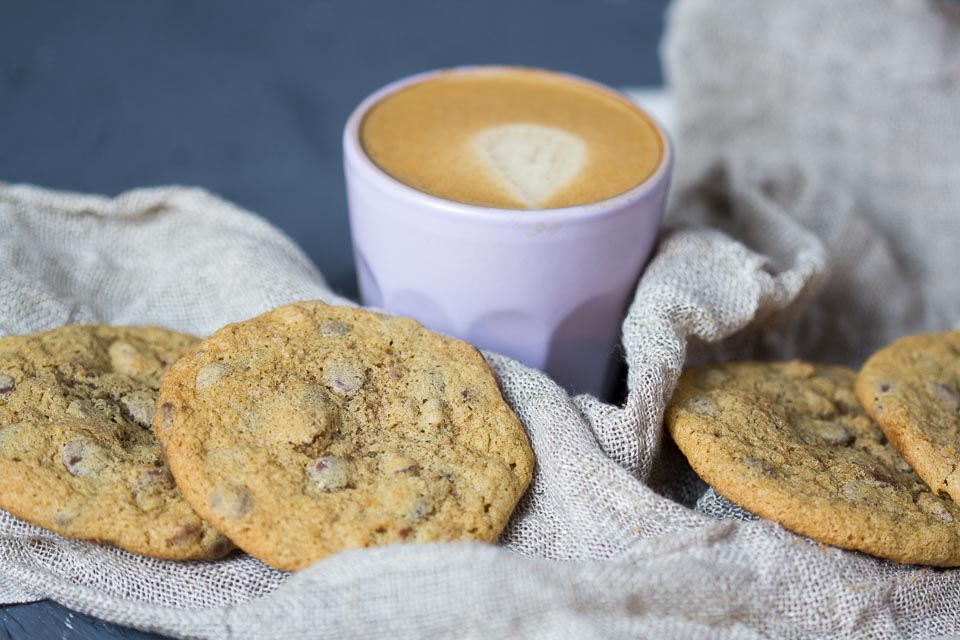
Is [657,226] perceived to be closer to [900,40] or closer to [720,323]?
[720,323]

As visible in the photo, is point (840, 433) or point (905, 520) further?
point (840, 433)

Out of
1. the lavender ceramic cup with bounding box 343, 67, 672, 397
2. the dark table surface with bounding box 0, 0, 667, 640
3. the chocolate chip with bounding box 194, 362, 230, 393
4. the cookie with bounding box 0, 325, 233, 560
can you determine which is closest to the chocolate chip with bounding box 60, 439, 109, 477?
the cookie with bounding box 0, 325, 233, 560

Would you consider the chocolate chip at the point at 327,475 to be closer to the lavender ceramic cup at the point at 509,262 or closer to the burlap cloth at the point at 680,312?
the burlap cloth at the point at 680,312

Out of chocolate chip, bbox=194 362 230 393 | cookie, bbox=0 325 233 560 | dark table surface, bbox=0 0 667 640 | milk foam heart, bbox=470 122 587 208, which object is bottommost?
dark table surface, bbox=0 0 667 640

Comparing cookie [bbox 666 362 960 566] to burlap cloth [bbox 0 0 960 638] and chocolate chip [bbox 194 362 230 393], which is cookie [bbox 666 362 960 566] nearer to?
burlap cloth [bbox 0 0 960 638]

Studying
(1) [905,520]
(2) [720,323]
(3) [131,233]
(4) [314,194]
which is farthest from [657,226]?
(4) [314,194]
